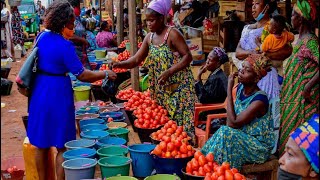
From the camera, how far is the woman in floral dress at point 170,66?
522 cm

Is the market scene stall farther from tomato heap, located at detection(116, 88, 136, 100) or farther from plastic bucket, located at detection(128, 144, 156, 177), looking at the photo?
tomato heap, located at detection(116, 88, 136, 100)

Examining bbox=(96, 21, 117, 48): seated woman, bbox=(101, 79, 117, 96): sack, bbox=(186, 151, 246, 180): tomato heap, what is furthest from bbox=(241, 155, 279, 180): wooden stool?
bbox=(96, 21, 117, 48): seated woman

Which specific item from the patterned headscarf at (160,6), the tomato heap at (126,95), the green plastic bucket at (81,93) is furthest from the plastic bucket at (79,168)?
the green plastic bucket at (81,93)

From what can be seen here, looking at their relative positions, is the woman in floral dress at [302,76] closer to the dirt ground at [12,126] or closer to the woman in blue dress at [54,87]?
the woman in blue dress at [54,87]

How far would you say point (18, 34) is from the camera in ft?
63.2

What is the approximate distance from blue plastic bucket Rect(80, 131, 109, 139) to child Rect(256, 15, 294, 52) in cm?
188

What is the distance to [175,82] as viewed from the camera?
5.36 meters

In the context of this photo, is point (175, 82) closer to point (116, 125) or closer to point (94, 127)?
point (116, 125)

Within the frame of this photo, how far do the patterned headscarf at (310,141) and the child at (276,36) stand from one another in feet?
9.33

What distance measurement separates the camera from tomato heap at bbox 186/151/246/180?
11.4 ft

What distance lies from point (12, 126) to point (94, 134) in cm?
437

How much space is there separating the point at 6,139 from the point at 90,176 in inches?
166

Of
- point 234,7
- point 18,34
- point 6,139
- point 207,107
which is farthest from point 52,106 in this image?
point 18,34

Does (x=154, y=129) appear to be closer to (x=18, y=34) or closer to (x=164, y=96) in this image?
(x=164, y=96)
